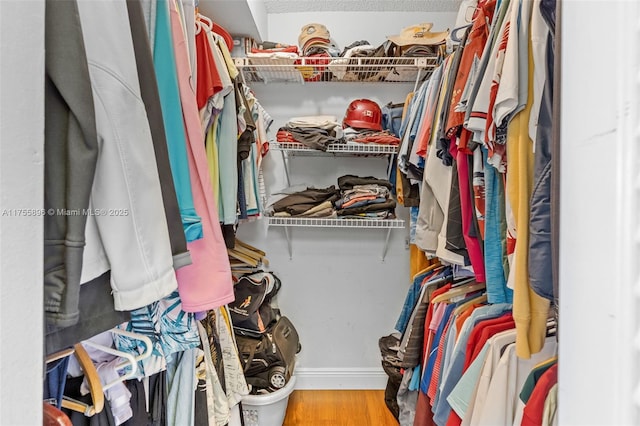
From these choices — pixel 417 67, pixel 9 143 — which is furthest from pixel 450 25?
pixel 9 143

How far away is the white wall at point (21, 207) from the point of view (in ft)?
1.28

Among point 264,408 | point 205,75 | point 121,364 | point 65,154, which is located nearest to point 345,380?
point 264,408

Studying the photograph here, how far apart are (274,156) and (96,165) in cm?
163

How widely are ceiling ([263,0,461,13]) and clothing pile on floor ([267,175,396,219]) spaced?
987 millimetres

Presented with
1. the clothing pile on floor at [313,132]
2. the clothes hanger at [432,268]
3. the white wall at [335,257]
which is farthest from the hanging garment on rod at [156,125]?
the white wall at [335,257]

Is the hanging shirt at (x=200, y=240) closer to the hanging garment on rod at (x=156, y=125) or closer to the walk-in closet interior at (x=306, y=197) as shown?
the walk-in closet interior at (x=306, y=197)

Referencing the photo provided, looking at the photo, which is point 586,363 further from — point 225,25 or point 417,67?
point 225,25

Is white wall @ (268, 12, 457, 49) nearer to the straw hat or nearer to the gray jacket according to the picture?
the straw hat

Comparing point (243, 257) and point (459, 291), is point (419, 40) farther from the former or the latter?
point (243, 257)

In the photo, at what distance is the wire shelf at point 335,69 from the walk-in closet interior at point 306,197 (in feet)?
0.05

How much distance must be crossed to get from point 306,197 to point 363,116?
0.51 meters

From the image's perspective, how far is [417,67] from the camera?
1.82 meters

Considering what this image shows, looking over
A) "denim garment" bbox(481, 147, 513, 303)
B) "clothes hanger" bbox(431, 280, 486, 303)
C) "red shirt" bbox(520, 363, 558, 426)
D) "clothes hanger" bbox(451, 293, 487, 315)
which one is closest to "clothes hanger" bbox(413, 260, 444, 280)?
"clothes hanger" bbox(431, 280, 486, 303)

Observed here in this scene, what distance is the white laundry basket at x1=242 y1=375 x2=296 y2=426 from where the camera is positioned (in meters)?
1.68
